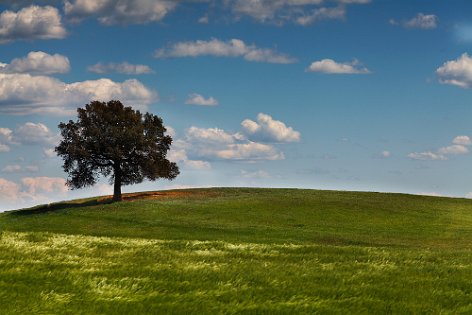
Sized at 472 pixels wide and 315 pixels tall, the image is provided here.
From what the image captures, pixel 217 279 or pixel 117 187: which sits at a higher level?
pixel 117 187

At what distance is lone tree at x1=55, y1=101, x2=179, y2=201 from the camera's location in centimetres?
7619

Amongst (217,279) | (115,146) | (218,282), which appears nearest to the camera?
(218,282)

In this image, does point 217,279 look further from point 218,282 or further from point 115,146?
point 115,146

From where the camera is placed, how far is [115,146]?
76.3 m

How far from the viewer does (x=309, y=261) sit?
1995cm

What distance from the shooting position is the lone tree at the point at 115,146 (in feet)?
250

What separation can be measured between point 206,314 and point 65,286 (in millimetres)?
3783

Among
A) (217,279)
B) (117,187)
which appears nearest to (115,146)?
(117,187)

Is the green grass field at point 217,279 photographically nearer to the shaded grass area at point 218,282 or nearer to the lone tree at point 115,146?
the shaded grass area at point 218,282

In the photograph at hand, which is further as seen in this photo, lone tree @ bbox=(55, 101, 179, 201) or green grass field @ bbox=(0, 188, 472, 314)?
lone tree @ bbox=(55, 101, 179, 201)

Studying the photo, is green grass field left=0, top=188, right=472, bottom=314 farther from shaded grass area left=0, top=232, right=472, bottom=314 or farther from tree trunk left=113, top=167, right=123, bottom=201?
tree trunk left=113, top=167, right=123, bottom=201

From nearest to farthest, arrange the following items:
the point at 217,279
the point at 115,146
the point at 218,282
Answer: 1. the point at 218,282
2. the point at 217,279
3. the point at 115,146

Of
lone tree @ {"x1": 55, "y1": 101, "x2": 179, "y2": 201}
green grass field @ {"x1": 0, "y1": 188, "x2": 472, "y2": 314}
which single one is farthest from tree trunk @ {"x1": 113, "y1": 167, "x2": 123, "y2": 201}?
green grass field @ {"x1": 0, "y1": 188, "x2": 472, "y2": 314}

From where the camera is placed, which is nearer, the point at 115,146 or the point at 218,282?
the point at 218,282
